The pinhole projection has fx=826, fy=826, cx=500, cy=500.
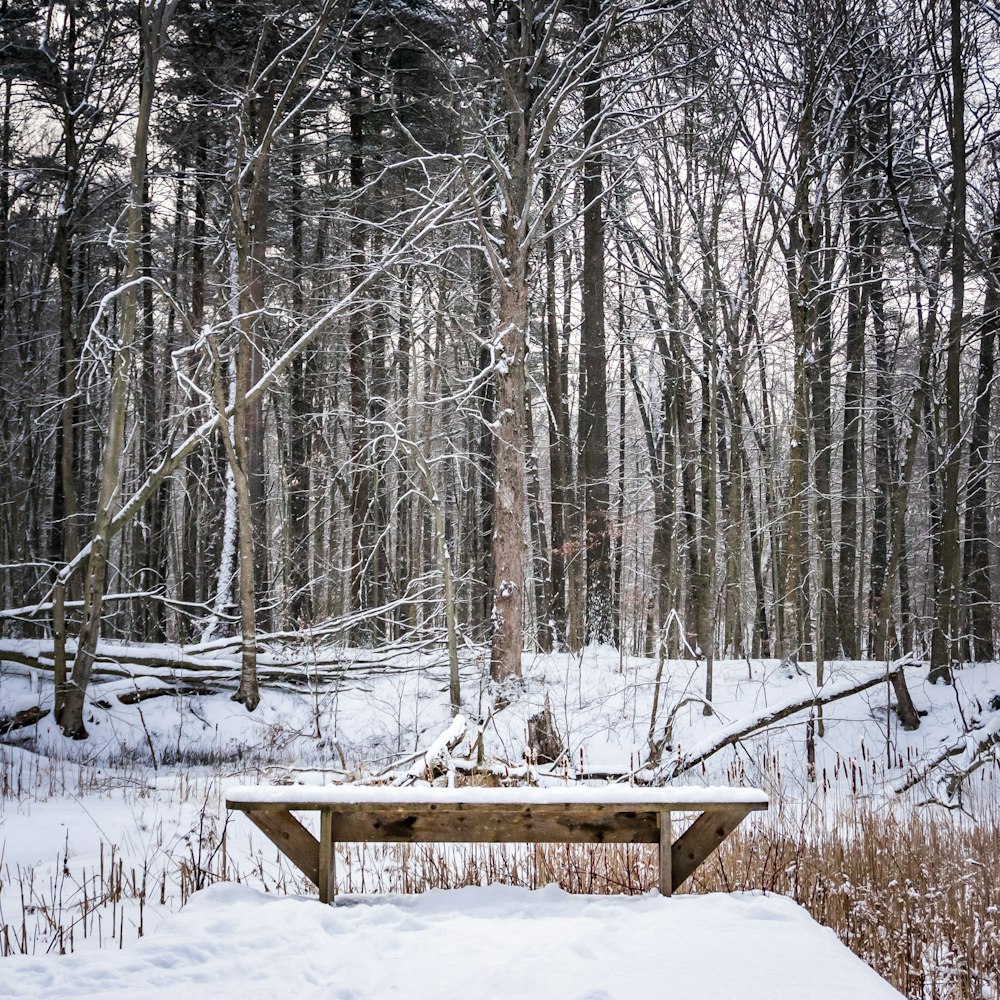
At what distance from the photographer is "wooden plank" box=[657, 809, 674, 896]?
4.23m

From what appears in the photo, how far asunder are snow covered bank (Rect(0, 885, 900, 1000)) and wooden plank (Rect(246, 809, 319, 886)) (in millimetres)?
209

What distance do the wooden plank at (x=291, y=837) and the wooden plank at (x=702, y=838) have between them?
189 centimetres

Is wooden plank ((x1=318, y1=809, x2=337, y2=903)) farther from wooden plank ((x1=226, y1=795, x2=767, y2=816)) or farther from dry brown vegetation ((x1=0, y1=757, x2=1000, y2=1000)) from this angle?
dry brown vegetation ((x1=0, y1=757, x2=1000, y2=1000))

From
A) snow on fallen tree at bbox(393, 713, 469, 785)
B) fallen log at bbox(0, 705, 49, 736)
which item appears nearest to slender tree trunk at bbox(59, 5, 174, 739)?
fallen log at bbox(0, 705, 49, 736)

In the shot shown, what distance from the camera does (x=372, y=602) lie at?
23.4 metres

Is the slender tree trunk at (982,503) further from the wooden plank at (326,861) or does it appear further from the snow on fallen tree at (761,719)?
the wooden plank at (326,861)

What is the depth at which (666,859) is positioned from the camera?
14.0 feet

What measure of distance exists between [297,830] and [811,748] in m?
7.27

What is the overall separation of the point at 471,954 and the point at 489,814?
2.36ft

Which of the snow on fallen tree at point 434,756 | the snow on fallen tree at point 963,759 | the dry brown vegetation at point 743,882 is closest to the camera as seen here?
the dry brown vegetation at point 743,882

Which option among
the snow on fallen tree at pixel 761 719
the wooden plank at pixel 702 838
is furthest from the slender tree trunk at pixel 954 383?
the wooden plank at pixel 702 838

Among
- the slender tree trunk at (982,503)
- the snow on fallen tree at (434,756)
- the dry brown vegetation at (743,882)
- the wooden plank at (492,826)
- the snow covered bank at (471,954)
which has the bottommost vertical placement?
the dry brown vegetation at (743,882)

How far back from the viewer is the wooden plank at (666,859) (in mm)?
4230

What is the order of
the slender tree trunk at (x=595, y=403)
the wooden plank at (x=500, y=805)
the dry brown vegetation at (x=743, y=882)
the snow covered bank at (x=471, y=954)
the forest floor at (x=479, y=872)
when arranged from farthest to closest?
the slender tree trunk at (x=595, y=403), the dry brown vegetation at (x=743, y=882), the wooden plank at (x=500, y=805), the forest floor at (x=479, y=872), the snow covered bank at (x=471, y=954)
